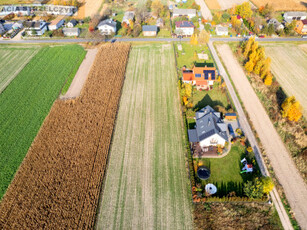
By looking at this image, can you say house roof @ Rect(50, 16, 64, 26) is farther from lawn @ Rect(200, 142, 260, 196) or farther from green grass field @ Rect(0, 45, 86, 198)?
lawn @ Rect(200, 142, 260, 196)

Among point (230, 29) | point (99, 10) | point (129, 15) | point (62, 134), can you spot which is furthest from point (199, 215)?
point (99, 10)

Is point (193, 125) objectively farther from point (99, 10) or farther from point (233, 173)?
point (99, 10)

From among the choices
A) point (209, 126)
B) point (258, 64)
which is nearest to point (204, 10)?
point (258, 64)

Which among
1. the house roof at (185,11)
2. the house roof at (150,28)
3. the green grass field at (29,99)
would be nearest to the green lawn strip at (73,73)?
the green grass field at (29,99)

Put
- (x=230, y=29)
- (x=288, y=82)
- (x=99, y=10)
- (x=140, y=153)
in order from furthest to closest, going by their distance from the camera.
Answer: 1. (x=99, y=10)
2. (x=230, y=29)
3. (x=288, y=82)
4. (x=140, y=153)

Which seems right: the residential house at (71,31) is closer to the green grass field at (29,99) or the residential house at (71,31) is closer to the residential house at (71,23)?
the residential house at (71,23)

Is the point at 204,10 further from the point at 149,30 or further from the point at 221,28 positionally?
the point at 149,30

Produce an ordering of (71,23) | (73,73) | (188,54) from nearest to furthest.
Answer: (73,73) < (188,54) < (71,23)
